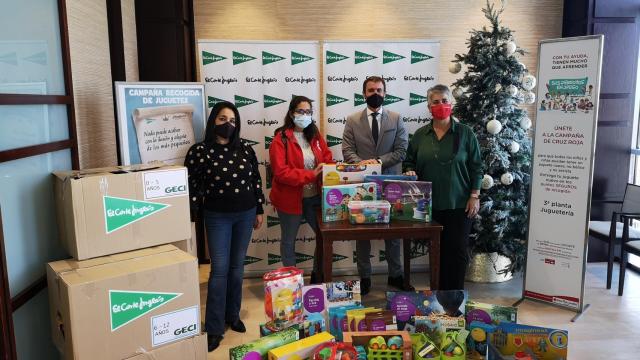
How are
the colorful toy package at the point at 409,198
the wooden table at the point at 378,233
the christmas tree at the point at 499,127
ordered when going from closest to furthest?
the wooden table at the point at 378,233 → the colorful toy package at the point at 409,198 → the christmas tree at the point at 499,127

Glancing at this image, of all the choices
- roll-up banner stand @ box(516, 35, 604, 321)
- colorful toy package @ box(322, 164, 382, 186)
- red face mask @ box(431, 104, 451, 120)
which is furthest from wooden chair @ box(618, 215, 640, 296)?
colorful toy package @ box(322, 164, 382, 186)

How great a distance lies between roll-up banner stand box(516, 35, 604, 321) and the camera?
10.6ft

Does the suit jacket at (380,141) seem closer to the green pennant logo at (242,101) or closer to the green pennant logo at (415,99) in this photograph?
the green pennant logo at (415,99)

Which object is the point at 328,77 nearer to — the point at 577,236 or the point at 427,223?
the point at 427,223

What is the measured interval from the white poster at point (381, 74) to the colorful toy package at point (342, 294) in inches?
65.9

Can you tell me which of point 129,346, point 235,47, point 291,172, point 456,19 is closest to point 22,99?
point 129,346

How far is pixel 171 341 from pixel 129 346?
18 cm

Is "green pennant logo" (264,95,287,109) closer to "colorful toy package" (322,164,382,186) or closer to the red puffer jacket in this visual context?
the red puffer jacket

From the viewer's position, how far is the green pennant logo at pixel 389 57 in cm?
411

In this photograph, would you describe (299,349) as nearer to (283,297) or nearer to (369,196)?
Result: (283,297)

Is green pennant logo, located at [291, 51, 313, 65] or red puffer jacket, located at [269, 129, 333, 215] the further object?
green pennant logo, located at [291, 51, 313, 65]

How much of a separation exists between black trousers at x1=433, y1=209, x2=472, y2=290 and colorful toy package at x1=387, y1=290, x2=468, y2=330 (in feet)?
2.27

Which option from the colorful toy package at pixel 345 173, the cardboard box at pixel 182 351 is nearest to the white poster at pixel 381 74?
the colorful toy package at pixel 345 173

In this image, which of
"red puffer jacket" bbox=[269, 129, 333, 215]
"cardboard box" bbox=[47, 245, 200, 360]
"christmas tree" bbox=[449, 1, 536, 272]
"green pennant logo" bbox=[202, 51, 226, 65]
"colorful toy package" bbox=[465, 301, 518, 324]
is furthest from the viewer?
"green pennant logo" bbox=[202, 51, 226, 65]
